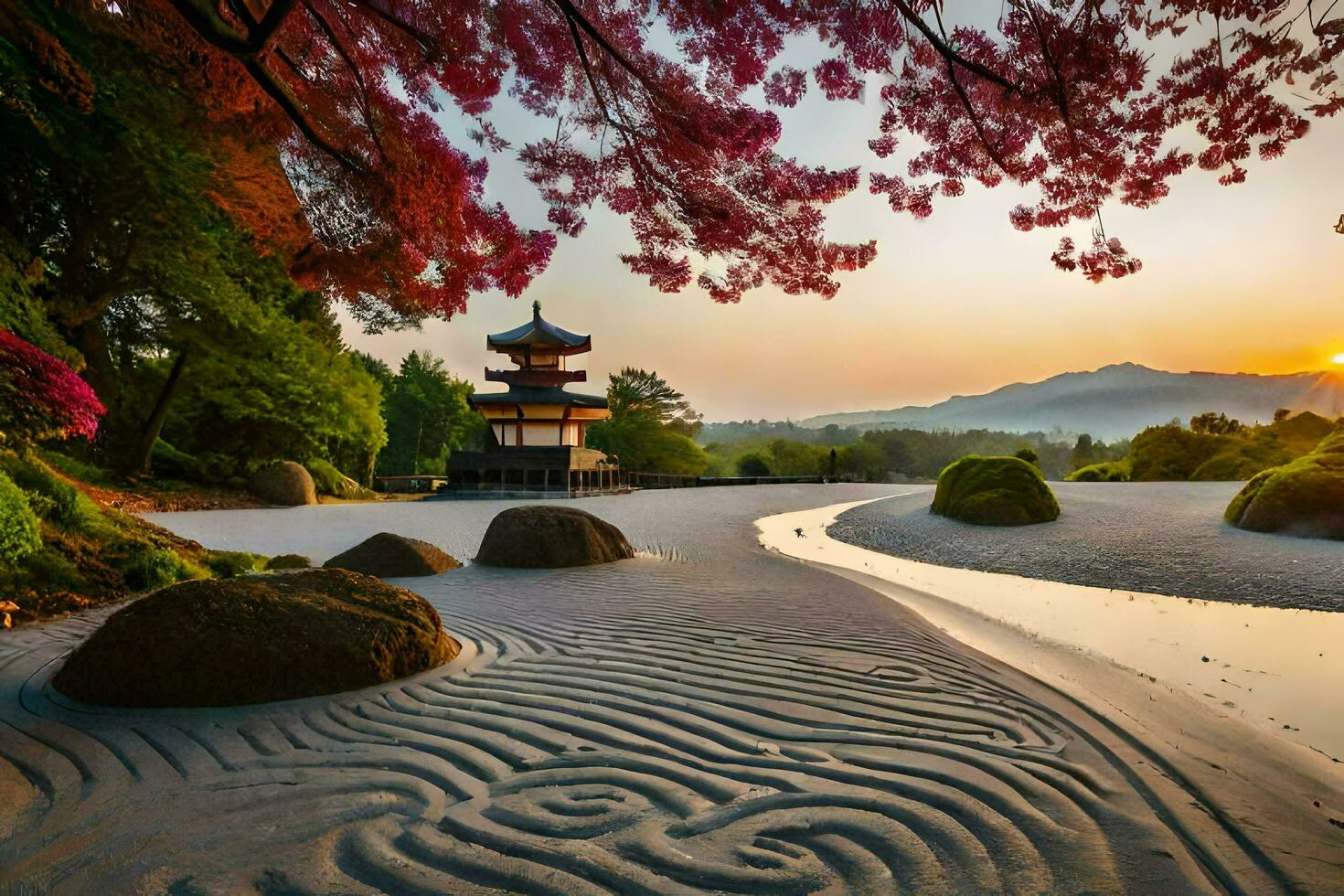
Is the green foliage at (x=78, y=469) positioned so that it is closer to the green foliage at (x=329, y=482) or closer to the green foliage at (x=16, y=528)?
the green foliage at (x=329, y=482)

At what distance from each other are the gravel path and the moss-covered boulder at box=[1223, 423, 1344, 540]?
31cm

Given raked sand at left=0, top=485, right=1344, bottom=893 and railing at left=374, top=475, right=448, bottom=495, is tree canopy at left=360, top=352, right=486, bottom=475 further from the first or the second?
raked sand at left=0, top=485, right=1344, bottom=893

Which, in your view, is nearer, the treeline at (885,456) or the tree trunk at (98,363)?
the tree trunk at (98,363)

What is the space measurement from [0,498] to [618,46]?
6203 millimetres

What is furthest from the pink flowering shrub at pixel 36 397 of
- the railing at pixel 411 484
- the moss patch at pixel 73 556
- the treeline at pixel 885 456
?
the treeline at pixel 885 456

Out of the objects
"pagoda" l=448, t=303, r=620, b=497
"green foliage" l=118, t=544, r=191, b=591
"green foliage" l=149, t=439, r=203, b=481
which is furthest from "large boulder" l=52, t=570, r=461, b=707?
"pagoda" l=448, t=303, r=620, b=497

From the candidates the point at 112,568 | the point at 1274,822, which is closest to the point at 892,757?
the point at 1274,822

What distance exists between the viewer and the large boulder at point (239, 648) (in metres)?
2.97

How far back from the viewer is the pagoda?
25.5 meters

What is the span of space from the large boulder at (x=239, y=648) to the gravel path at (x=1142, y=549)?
308 inches

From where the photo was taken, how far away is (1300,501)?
8648mm

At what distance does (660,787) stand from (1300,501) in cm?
1082

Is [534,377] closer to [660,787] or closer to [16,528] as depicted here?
[16,528]

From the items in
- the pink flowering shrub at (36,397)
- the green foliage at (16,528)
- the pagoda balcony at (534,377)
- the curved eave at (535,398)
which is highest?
the pagoda balcony at (534,377)
